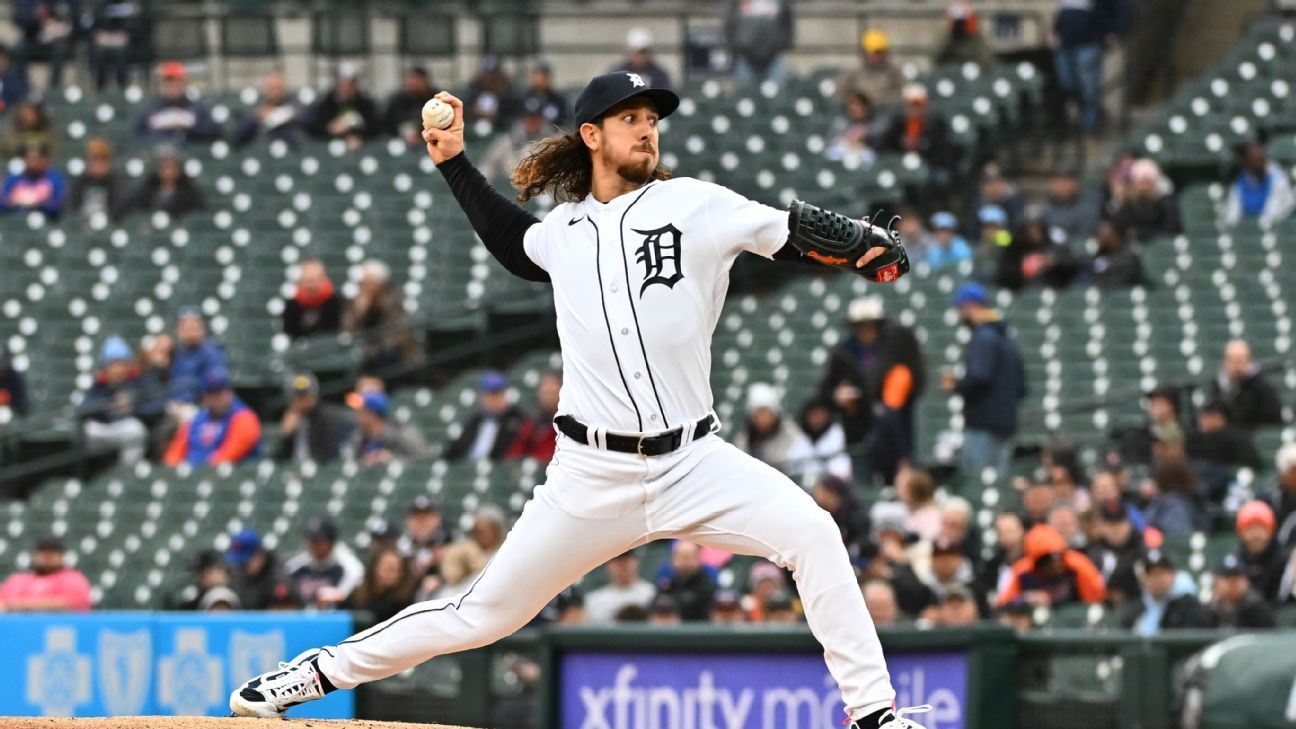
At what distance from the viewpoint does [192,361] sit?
1508 cm

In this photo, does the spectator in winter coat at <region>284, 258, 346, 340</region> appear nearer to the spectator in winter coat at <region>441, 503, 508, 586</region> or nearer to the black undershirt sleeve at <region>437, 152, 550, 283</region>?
the spectator in winter coat at <region>441, 503, 508, 586</region>

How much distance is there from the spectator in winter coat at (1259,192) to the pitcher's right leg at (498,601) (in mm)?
9162

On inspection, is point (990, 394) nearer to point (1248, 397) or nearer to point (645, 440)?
point (1248, 397)

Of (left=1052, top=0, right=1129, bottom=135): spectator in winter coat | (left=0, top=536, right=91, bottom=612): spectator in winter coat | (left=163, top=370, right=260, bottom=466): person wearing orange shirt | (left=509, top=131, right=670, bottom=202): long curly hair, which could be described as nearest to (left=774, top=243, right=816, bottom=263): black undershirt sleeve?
(left=509, top=131, right=670, bottom=202): long curly hair

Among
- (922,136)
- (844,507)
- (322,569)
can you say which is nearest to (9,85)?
(922,136)

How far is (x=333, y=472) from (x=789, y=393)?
285 centimetres

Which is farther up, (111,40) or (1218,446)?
(111,40)

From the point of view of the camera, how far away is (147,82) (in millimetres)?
19656

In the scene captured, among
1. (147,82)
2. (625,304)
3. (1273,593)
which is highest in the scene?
(147,82)

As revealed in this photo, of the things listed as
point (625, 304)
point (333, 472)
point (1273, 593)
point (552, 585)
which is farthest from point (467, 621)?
point (333, 472)

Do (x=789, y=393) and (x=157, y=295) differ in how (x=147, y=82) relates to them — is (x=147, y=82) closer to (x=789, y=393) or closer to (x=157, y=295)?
(x=157, y=295)

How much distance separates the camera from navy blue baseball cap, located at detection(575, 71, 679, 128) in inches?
227

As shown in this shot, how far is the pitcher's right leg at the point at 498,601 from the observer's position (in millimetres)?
5762

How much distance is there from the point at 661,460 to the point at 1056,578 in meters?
5.00
